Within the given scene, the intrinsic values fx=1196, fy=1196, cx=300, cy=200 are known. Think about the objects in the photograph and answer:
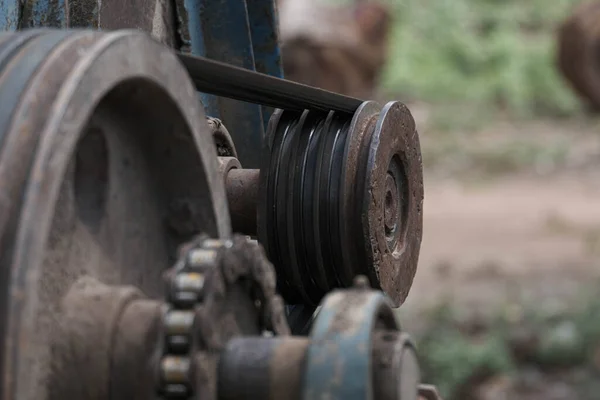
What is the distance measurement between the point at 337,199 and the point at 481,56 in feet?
45.6

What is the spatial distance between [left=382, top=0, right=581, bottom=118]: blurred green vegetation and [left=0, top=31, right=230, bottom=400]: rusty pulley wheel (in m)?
13.0

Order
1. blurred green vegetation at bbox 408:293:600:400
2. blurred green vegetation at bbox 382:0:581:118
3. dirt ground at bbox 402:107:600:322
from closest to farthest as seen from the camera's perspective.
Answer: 1. blurred green vegetation at bbox 408:293:600:400
2. dirt ground at bbox 402:107:600:322
3. blurred green vegetation at bbox 382:0:581:118

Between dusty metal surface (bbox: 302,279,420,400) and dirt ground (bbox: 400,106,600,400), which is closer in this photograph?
dusty metal surface (bbox: 302,279,420,400)

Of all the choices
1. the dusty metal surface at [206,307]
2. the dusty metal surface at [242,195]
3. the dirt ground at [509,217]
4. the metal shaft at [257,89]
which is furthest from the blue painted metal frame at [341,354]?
the dirt ground at [509,217]

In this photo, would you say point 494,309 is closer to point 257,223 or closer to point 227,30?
point 227,30

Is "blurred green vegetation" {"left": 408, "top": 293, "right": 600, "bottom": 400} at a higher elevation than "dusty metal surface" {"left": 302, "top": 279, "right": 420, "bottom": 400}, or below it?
higher

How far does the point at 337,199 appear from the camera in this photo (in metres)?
→ 2.40

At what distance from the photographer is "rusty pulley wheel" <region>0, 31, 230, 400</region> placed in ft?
4.56

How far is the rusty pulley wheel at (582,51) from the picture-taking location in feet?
43.7

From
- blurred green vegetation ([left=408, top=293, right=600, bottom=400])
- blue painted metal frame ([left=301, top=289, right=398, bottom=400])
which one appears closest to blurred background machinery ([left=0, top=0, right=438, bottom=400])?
blue painted metal frame ([left=301, top=289, right=398, bottom=400])

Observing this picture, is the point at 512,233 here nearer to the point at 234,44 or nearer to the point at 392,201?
the point at 234,44

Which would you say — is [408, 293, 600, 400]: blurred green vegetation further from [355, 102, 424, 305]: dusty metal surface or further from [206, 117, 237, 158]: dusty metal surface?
[206, 117, 237, 158]: dusty metal surface

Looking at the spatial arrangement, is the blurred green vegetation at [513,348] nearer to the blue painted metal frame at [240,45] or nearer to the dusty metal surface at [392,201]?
the blue painted metal frame at [240,45]

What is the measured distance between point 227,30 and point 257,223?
0.96 m
